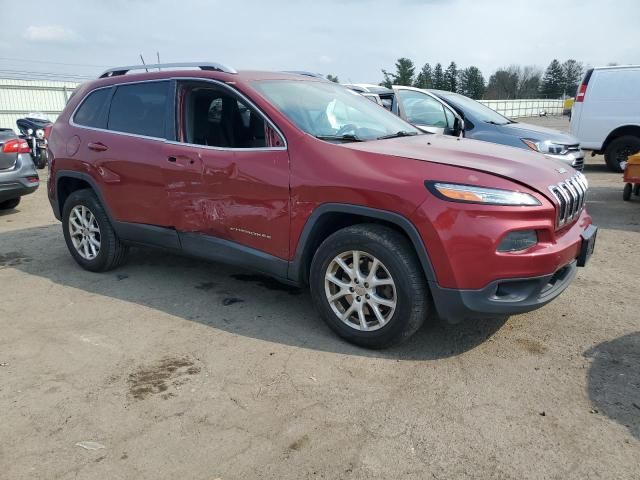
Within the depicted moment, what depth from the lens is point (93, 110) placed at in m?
5.13

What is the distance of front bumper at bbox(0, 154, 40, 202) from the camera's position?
7692mm

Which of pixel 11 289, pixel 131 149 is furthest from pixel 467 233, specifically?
pixel 11 289

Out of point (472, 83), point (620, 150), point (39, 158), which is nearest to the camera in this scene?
point (620, 150)

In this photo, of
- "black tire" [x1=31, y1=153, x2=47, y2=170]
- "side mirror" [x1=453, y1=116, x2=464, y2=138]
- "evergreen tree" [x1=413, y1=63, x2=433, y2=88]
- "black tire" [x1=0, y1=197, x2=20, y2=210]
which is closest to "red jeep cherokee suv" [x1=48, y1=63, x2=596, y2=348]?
"side mirror" [x1=453, y1=116, x2=464, y2=138]

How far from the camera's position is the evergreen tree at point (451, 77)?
67250mm

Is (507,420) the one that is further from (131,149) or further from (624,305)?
(131,149)

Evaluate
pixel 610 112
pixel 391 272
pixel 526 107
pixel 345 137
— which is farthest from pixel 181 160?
pixel 526 107

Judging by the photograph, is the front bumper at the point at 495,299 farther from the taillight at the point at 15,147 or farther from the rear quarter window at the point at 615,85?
the rear quarter window at the point at 615,85

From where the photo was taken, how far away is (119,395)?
309 centimetres

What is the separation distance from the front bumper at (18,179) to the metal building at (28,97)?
515 inches

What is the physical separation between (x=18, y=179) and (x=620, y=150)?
36.4ft

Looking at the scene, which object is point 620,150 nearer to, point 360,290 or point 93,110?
point 360,290

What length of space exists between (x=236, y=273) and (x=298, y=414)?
→ 2.45m

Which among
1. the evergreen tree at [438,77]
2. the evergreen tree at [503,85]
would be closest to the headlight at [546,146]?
the evergreen tree at [438,77]
